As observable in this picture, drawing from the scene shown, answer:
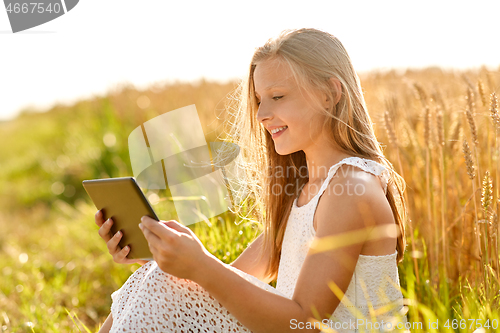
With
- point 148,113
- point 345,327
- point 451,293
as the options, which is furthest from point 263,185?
point 148,113

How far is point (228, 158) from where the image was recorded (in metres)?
2.09

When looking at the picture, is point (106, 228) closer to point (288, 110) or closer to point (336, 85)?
point (288, 110)

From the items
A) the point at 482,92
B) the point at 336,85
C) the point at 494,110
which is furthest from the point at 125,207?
the point at 482,92

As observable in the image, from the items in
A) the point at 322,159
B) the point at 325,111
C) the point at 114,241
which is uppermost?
the point at 325,111

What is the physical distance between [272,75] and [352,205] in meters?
0.56

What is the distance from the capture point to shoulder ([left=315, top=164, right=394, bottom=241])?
46.4 inches

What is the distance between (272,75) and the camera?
1475 millimetres

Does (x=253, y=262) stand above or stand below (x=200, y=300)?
below

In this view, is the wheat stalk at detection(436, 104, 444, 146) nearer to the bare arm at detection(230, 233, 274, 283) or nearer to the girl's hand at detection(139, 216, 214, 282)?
the bare arm at detection(230, 233, 274, 283)

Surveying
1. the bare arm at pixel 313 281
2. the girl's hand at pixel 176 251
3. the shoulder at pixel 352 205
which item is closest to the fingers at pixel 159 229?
the girl's hand at pixel 176 251

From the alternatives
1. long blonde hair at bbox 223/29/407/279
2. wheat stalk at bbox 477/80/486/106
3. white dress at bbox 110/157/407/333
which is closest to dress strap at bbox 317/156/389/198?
white dress at bbox 110/157/407/333

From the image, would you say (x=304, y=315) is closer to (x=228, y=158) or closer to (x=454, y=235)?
(x=228, y=158)

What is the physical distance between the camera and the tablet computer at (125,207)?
1.20m

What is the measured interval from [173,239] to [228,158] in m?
1.01
